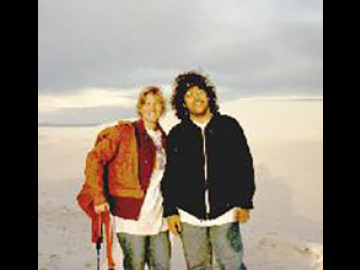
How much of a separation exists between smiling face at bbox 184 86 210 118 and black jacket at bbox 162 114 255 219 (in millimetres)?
55

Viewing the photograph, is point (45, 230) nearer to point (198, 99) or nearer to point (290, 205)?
point (198, 99)

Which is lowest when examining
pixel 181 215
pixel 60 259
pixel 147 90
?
pixel 60 259

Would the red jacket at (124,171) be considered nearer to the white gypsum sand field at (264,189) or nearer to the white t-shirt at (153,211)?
the white t-shirt at (153,211)

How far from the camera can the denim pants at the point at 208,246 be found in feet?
9.94

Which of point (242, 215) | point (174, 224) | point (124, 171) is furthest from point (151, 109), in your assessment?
point (242, 215)

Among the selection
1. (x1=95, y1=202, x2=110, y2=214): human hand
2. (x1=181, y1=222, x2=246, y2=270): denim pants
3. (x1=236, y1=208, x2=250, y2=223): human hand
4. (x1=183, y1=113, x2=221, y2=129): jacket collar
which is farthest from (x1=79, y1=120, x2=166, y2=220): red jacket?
(x1=236, y1=208, x2=250, y2=223): human hand

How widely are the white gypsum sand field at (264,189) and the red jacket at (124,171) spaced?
5.2 inches

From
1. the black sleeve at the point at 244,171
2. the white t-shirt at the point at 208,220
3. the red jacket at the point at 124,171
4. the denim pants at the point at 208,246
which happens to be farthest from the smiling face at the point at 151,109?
the denim pants at the point at 208,246

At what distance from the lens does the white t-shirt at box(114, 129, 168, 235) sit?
3074 mm

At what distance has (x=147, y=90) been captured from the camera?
3.20m

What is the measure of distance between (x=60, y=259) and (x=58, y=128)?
684mm

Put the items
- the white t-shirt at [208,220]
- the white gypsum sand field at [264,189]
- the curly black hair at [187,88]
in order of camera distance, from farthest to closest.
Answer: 1. the white gypsum sand field at [264,189]
2. the curly black hair at [187,88]
3. the white t-shirt at [208,220]

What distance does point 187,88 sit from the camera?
3.16 m
